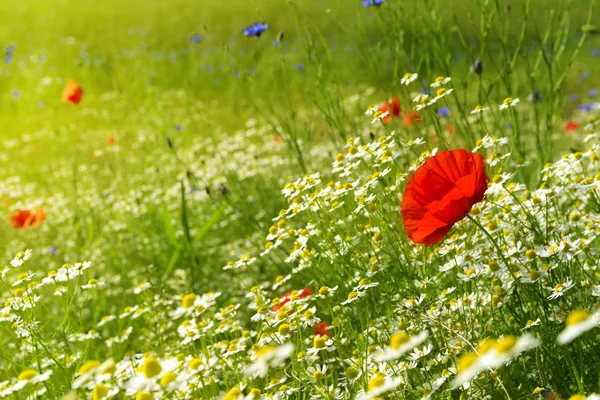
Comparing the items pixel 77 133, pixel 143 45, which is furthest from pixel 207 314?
pixel 143 45

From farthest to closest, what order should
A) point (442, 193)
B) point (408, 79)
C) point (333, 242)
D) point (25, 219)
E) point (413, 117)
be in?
point (25, 219)
point (413, 117)
point (408, 79)
point (333, 242)
point (442, 193)

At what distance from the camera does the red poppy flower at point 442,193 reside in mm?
1563

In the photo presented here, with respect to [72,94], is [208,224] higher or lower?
lower

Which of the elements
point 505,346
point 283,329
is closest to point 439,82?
point 283,329

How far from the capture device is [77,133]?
781 cm

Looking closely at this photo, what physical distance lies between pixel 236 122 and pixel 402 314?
588 centimetres

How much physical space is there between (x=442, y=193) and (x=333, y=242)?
0.40m

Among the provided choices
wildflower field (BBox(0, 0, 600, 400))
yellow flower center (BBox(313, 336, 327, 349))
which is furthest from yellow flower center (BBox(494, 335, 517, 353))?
yellow flower center (BBox(313, 336, 327, 349))

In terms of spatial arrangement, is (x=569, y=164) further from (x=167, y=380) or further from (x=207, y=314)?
(x=207, y=314)

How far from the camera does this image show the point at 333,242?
192 cm

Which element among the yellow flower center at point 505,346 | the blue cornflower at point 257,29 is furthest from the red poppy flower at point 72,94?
the yellow flower center at point 505,346

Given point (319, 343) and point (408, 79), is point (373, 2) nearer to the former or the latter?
point (408, 79)

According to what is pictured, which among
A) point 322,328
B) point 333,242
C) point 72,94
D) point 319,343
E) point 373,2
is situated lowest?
point 322,328

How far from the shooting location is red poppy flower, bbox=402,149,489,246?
5.13 ft
